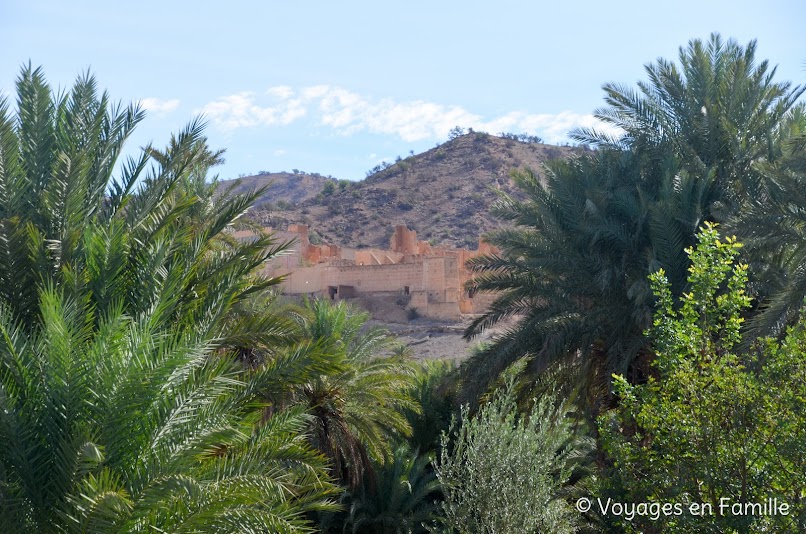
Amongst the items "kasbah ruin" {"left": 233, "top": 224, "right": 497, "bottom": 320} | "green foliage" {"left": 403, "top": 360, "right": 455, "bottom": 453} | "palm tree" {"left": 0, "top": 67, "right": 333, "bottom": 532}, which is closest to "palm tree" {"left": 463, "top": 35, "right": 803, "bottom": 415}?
"green foliage" {"left": 403, "top": 360, "right": 455, "bottom": 453}

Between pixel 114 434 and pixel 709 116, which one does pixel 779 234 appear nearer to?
pixel 709 116

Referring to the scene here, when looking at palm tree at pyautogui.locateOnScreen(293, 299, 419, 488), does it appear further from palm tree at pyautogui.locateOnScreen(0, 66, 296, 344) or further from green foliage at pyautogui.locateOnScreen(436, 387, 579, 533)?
palm tree at pyautogui.locateOnScreen(0, 66, 296, 344)

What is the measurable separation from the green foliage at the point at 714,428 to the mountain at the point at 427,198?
149 feet

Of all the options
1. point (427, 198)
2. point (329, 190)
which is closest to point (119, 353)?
point (427, 198)

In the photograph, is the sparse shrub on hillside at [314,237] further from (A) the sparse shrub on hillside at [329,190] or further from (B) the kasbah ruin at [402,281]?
(B) the kasbah ruin at [402,281]

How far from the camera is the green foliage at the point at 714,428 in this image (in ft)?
23.5

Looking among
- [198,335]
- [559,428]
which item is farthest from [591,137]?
[198,335]

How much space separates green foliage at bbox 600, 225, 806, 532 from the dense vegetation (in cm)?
2

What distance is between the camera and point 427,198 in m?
62.8

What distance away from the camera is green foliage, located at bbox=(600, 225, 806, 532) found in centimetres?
716

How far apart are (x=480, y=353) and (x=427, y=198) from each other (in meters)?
49.2

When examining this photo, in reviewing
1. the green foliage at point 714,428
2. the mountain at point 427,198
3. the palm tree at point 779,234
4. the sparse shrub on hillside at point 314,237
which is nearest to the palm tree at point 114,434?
the green foliage at point 714,428

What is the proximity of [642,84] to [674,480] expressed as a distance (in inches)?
318

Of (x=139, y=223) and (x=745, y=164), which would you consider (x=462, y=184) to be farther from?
(x=139, y=223)
